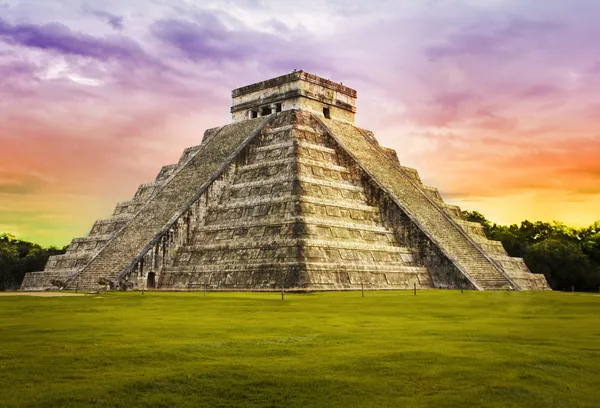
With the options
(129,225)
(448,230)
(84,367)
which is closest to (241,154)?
(129,225)


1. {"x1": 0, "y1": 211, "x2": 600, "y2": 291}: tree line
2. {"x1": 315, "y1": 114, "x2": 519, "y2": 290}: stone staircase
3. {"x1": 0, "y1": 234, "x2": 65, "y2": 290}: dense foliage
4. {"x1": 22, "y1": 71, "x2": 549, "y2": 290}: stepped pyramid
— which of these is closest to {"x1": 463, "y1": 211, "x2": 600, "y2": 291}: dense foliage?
{"x1": 0, "y1": 211, "x2": 600, "y2": 291}: tree line

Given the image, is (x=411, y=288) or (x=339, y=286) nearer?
(x=339, y=286)

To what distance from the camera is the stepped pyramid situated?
2902 centimetres

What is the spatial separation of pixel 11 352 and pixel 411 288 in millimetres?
22757

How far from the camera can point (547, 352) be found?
387 inches

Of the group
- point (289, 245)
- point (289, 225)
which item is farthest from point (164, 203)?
point (289, 245)

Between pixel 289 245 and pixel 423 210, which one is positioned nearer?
pixel 289 245

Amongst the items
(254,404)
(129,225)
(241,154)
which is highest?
(241,154)

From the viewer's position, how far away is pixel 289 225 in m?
29.2

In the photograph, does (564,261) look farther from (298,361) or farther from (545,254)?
(298,361)

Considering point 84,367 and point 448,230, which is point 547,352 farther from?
point 448,230

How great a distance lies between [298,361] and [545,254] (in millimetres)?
38684

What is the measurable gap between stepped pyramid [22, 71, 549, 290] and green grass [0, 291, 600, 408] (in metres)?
13.3

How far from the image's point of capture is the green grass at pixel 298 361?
742 cm
